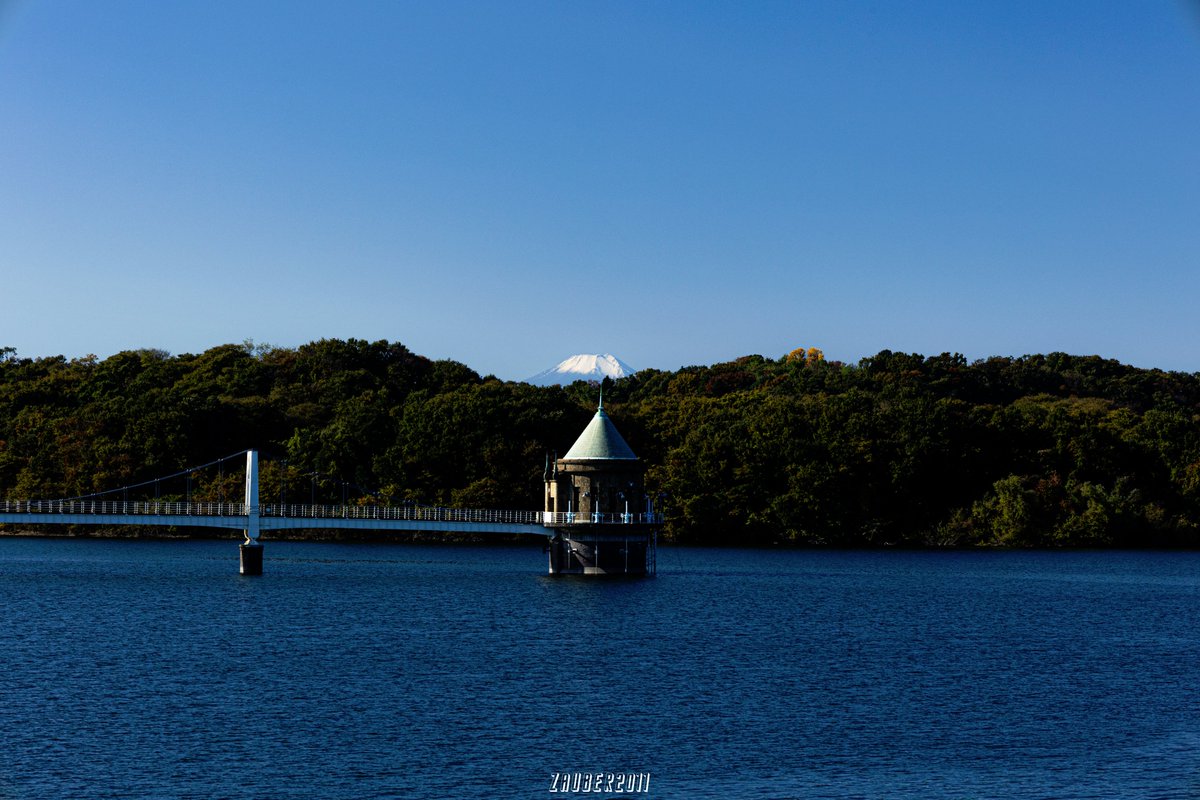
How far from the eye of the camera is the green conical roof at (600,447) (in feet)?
288

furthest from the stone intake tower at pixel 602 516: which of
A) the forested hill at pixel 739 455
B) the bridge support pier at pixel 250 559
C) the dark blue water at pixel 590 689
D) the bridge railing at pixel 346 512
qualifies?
the forested hill at pixel 739 455

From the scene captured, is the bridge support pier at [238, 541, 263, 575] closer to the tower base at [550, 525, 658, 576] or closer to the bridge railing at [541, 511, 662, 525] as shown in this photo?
the bridge railing at [541, 511, 662, 525]

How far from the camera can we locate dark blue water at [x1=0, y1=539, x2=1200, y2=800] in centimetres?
3675

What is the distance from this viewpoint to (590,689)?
4856 centimetres

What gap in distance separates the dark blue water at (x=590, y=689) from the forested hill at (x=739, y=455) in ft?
143

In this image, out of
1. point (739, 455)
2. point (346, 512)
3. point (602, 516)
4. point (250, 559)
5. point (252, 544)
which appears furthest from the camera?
point (739, 455)

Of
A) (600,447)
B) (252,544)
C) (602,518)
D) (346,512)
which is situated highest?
(600,447)

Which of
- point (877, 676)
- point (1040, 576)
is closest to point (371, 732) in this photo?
point (877, 676)

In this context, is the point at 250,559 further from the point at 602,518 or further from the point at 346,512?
the point at 346,512

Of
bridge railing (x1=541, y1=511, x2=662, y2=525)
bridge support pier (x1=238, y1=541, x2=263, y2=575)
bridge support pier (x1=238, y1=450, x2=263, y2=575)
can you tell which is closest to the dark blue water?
bridge support pier (x1=238, y1=541, x2=263, y2=575)

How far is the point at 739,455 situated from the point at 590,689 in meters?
85.4

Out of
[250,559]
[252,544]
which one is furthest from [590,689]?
[252,544]

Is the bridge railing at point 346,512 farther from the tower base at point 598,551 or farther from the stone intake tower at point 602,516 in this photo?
the tower base at point 598,551

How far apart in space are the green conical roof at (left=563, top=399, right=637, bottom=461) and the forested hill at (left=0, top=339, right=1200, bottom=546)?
139 feet
